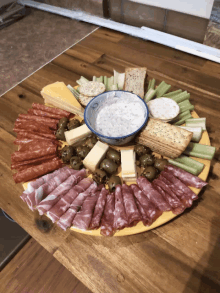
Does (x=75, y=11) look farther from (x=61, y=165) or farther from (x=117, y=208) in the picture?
(x=117, y=208)

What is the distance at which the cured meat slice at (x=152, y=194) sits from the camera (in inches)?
60.1

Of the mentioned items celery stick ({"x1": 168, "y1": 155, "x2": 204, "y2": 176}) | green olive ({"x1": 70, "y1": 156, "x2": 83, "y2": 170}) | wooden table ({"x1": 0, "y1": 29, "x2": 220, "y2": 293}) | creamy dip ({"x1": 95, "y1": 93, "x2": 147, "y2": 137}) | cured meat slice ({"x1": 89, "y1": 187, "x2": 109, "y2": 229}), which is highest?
creamy dip ({"x1": 95, "y1": 93, "x2": 147, "y2": 137})

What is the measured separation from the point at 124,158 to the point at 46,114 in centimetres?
100

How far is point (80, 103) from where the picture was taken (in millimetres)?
2271

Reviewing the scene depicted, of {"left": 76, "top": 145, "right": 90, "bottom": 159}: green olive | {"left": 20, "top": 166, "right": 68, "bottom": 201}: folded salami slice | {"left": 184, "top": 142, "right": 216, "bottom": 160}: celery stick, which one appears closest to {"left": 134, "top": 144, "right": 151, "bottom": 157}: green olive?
{"left": 184, "top": 142, "right": 216, "bottom": 160}: celery stick

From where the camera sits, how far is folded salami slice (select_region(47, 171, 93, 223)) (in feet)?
5.01

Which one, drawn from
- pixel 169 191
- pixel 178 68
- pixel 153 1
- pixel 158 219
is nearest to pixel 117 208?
pixel 158 219

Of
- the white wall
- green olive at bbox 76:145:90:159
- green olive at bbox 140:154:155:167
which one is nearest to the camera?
green olive at bbox 140:154:155:167

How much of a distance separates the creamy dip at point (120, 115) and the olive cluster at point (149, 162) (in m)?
0.19

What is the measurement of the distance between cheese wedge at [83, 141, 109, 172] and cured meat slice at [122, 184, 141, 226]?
33 cm

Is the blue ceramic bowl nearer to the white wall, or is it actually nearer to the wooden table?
the wooden table

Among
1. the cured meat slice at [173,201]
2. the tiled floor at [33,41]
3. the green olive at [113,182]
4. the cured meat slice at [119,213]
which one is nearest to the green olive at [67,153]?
the green olive at [113,182]

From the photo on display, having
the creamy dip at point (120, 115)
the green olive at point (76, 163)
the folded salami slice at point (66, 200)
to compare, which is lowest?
the folded salami slice at point (66, 200)

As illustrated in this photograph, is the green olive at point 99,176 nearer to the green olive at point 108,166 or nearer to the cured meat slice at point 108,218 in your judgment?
the green olive at point 108,166
